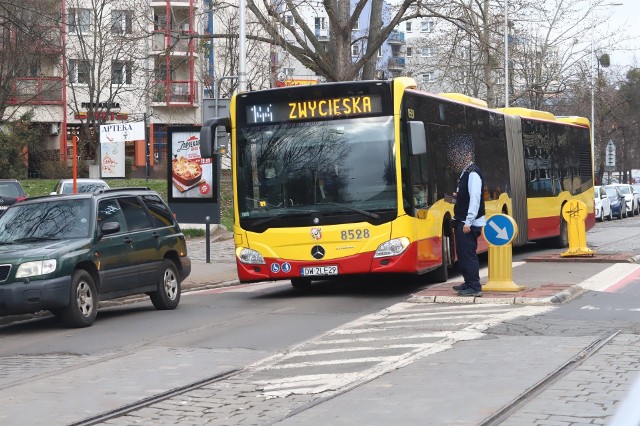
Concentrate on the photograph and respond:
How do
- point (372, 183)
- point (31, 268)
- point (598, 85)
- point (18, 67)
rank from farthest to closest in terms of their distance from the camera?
1. point (598, 85)
2. point (18, 67)
3. point (372, 183)
4. point (31, 268)

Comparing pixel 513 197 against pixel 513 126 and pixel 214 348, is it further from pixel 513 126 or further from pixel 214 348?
pixel 214 348

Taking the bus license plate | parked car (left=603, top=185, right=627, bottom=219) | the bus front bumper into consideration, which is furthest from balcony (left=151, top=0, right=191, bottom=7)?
the bus license plate

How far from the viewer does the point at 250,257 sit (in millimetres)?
16578

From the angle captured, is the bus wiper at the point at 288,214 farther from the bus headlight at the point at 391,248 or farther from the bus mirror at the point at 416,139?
the bus mirror at the point at 416,139

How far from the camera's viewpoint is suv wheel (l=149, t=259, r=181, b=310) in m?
15.8

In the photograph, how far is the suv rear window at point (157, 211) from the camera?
16156mm

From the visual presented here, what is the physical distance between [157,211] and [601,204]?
39.0m

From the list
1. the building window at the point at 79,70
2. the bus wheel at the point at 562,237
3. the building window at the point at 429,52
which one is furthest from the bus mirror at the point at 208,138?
the building window at the point at 429,52

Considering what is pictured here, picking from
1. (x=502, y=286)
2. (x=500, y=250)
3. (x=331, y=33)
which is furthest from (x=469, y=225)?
(x=331, y=33)

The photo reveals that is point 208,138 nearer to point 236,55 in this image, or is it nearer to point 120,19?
point 236,55

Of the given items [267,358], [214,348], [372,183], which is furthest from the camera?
[372,183]

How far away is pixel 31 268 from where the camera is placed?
523 inches

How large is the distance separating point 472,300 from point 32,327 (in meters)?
5.57

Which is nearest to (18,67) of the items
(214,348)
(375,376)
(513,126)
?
(513,126)
